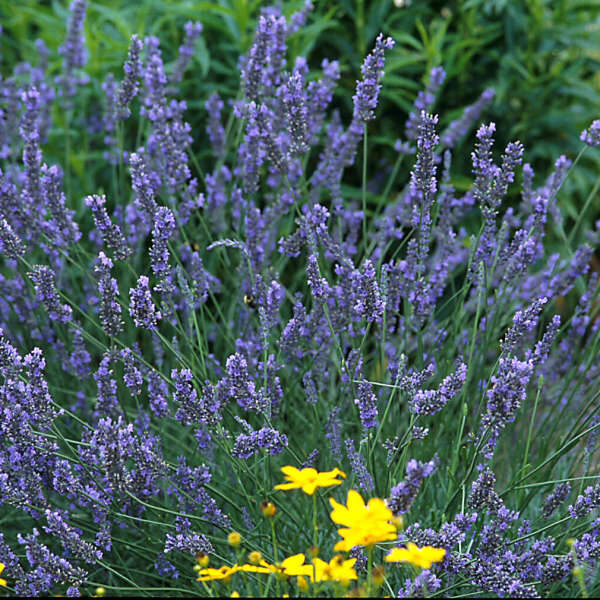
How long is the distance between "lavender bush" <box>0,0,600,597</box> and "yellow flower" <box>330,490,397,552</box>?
0.12 feet

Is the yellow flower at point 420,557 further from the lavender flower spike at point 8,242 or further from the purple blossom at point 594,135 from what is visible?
the purple blossom at point 594,135

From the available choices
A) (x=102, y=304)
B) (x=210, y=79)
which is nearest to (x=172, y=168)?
(x=102, y=304)

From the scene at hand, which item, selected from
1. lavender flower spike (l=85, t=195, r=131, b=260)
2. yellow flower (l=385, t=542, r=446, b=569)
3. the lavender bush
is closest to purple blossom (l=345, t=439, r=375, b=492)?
the lavender bush

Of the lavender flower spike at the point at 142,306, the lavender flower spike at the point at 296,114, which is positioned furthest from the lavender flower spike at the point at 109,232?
the lavender flower spike at the point at 296,114

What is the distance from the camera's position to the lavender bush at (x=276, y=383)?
170 centimetres

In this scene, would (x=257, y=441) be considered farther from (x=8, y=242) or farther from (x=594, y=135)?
(x=594, y=135)

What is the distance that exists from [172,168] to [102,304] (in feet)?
2.33

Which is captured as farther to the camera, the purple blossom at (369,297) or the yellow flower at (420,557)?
the purple blossom at (369,297)

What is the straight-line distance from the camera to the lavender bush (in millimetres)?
1697

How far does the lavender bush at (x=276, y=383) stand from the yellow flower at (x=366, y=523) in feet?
0.12

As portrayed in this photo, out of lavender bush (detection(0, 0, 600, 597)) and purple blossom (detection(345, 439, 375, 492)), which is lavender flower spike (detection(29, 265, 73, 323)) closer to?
lavender bush (detection(0, 0, 600, 597))

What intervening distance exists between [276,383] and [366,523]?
644 mm

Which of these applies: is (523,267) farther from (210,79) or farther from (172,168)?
(210,79)

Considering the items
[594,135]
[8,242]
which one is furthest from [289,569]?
[594,135]
